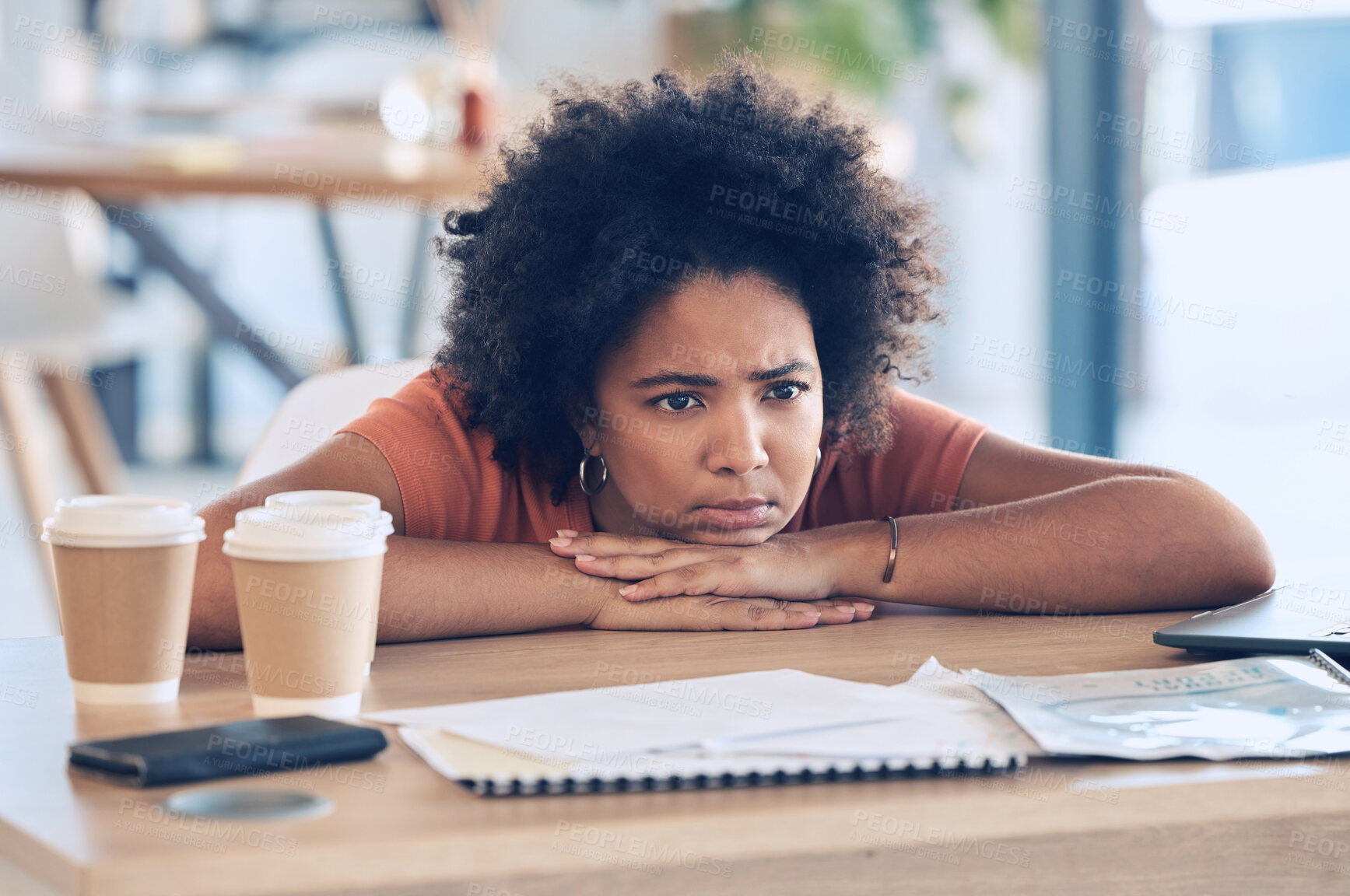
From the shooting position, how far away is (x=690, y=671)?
0.94 meters

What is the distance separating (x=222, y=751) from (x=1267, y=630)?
745mm

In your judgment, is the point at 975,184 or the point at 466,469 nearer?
the point at 466,469

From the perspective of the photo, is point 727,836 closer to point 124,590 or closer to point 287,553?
point 287,553

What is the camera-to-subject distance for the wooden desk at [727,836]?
586mm

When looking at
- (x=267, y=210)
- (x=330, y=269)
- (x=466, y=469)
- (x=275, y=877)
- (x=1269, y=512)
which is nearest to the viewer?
(x=275, y=877)

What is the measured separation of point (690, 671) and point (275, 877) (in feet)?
1.32

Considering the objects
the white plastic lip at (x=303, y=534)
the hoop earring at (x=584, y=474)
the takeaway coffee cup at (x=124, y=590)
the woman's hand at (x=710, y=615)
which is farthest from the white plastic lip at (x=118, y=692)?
the hoop earring at (x=584, y=474)

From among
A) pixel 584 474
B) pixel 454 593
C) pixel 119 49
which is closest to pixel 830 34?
pixel 119 49

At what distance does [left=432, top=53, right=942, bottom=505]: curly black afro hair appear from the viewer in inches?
50.3

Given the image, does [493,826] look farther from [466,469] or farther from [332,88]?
[332,88]

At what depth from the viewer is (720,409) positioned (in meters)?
1.22

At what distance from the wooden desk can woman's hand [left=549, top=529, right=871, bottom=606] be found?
1.32ft

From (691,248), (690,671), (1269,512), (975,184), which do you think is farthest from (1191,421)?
(690,671)

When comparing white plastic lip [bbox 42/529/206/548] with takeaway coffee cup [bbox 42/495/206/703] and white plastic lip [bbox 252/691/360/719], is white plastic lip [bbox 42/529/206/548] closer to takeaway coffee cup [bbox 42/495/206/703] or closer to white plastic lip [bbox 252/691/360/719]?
takeaway coffee cup [bbox 42/495/206/703]
